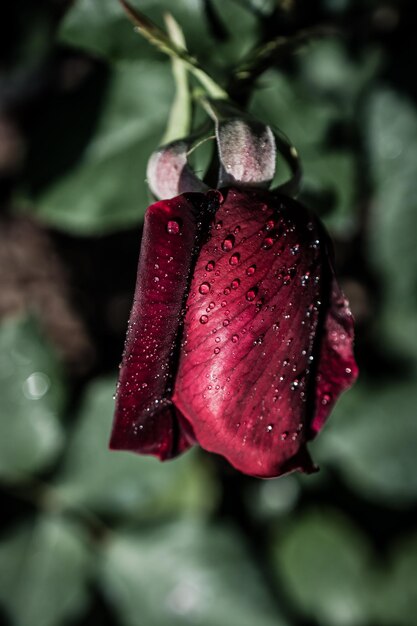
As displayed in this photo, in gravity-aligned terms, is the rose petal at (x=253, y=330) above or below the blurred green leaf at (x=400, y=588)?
above

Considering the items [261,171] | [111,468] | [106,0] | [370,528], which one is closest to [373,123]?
[106,0]

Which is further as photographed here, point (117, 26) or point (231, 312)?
point (117, 26)

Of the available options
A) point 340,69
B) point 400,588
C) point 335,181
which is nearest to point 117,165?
point 335,181

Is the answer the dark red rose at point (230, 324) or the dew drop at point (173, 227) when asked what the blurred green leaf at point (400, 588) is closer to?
the dark red rose at point (230, 324)

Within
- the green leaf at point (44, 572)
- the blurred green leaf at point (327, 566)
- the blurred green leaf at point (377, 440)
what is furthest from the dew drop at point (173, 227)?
the blurred green leaf at point (327, 566)

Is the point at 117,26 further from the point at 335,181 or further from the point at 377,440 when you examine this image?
the point at 377,440

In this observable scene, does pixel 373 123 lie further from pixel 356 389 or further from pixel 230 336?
pixel 230 336
